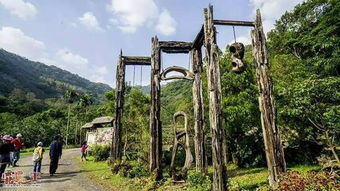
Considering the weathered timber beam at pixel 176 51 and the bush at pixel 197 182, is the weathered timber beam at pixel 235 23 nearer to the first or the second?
the weathered timber beam at pixel 176 51

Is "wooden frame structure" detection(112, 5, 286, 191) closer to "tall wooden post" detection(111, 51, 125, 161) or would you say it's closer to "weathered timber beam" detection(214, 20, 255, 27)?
"weathered timber beam" detection(214, 20, 255, 27)

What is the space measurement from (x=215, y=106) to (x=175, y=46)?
6.02 meters

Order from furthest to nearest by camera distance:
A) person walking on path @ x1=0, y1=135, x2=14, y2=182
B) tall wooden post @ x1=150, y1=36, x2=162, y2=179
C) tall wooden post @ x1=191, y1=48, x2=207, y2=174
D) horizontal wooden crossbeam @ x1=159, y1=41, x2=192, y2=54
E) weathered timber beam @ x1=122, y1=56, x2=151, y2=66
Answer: weathered timber beam @ x1=122, y1=56, x2=151, y2=66 < horizontal wooden crossbeam @ x1=159, y1=41, x2=192, y2=54 < tall wooden post @ x1=191, y1=48, x2=207, y2=174 < tall wooden post @ x1=150, y1=36, x2=162, y2=179 < person walking on path @ x1=0, y1=135, x2=14, y2=182

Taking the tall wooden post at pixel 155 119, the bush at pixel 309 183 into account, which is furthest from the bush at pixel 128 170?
the bush at pixel 309 183

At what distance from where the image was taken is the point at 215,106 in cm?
948

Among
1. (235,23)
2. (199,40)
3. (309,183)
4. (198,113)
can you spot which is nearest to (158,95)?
(198,113)

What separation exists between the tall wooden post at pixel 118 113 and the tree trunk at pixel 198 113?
5272mm

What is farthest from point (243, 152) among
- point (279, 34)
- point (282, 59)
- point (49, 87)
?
point (49, 87)

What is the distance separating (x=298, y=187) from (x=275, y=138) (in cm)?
224

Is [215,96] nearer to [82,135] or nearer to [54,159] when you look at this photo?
[54,159]

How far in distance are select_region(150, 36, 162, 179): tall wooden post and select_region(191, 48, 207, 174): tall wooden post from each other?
1856 millimetres

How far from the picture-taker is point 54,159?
14.0 metres

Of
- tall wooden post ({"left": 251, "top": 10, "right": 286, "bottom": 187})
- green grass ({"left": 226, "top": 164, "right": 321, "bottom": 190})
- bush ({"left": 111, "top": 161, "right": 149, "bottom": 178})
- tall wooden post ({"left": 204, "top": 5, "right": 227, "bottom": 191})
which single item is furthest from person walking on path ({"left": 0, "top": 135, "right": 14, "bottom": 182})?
tall wooden post ({"left": 251, "top": 10, "right": 286, "bottom": 187})

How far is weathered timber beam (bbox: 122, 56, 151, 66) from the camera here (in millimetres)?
16656
